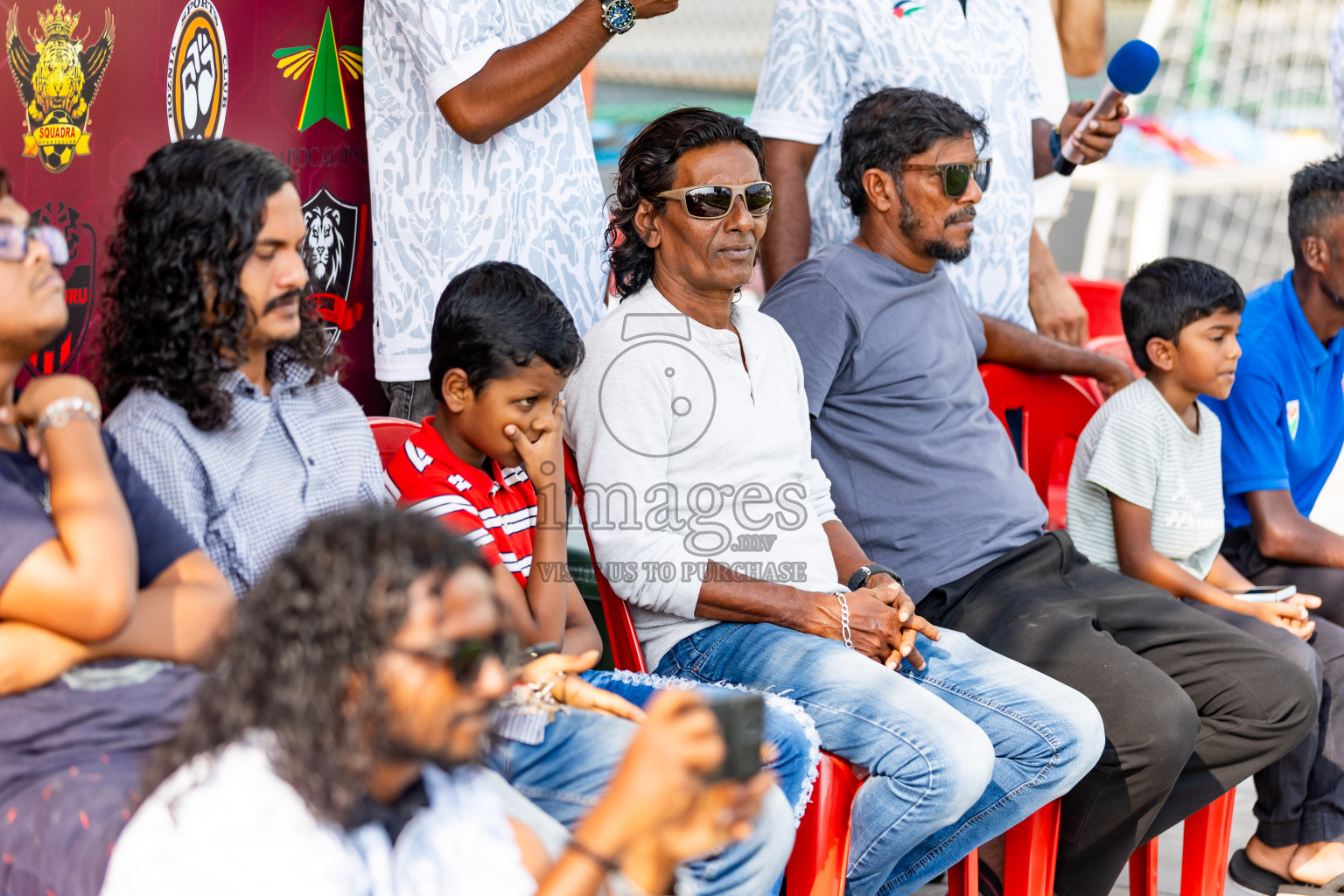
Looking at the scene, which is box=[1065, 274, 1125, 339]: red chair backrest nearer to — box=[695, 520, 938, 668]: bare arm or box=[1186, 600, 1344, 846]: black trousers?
box=[1186, 600, 1344, 846]: black trousers

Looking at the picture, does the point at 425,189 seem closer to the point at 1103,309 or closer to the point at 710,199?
the point at 710,199

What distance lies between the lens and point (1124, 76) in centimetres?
340

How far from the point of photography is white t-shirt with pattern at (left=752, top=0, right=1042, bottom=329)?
3479 mm

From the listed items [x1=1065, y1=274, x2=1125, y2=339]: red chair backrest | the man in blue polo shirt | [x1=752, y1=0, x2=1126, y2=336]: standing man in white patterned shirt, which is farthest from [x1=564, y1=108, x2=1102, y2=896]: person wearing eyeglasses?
[x1=1065, y1=274, x2=1125, y2=339]: red chair backrest

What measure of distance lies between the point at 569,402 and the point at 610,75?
987 centimetres

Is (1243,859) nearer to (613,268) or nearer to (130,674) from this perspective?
(613,268)

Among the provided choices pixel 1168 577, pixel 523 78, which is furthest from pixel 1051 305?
pixel 523 78

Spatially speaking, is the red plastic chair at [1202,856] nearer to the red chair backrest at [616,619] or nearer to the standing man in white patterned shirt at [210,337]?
the red chair backrest at [616,619]

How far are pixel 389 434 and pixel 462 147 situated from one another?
2.15 feet

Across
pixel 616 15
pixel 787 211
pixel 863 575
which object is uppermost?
pixel 616 15

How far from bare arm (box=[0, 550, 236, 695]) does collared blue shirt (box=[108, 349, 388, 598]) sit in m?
0.12

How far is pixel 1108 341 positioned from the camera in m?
4.33

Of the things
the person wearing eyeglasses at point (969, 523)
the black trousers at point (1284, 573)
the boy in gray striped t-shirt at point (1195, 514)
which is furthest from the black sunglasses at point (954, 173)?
the black trousers at point (1284, 573)

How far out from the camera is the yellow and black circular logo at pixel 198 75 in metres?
2.46
